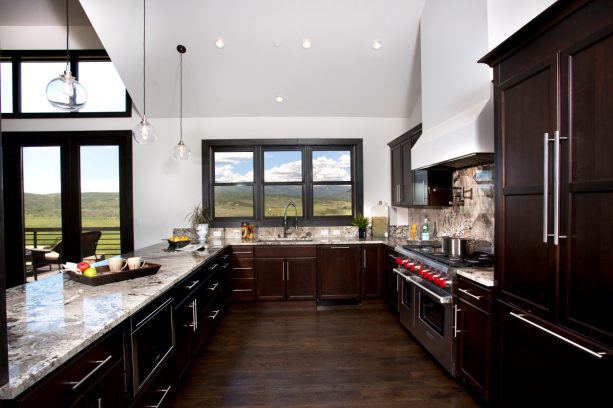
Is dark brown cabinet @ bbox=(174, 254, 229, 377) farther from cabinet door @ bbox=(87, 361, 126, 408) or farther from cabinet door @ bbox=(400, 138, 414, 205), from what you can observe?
cabinet door @ bbox=(400, 138, 414, 205)

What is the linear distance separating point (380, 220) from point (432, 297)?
211cm

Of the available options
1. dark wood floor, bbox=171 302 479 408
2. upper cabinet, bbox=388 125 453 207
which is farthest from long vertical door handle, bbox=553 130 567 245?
upper cabinet, bbox=388 125 453 207

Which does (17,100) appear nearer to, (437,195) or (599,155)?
(437,195)

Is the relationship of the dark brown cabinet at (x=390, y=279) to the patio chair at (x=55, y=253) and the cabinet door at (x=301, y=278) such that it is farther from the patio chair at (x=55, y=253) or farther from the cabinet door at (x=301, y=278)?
the patio chair at (x=55, y=253)

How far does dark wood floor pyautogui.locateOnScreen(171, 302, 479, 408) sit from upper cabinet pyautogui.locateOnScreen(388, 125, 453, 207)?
60.2 inches

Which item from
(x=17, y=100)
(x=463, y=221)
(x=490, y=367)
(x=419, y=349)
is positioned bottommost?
(x=419, y=349)

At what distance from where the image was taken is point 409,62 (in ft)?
12.8

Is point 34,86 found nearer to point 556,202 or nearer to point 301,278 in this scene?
point 301,278

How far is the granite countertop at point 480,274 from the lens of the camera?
1978 millimetres

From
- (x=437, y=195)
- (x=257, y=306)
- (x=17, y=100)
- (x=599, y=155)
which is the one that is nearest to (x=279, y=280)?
(x=257, y=306)

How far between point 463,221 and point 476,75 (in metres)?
1.56

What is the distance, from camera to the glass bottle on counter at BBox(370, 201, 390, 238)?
4.47 m

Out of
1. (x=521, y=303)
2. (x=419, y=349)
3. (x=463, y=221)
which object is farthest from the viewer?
(x=463, y=221)

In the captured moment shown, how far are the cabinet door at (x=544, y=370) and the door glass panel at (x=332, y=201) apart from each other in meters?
3.03
